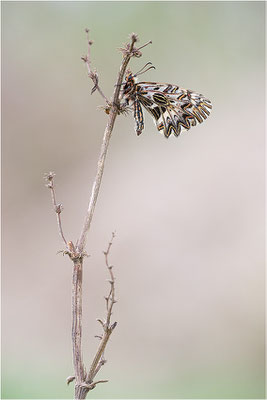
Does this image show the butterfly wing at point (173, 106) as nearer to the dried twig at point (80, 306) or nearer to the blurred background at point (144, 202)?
the dried twig at point (80, 306)

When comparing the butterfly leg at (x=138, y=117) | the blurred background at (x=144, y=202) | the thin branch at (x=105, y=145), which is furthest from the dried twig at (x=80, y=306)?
the blurred background at (x=144, y=202)

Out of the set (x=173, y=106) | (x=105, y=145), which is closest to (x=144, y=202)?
(x=173, y=106)

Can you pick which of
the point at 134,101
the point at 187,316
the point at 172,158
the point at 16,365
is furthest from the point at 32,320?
the point at 134,101

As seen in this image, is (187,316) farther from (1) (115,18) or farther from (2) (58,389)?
(1) (115,18)

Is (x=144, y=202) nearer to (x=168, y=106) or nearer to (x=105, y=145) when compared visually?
(x=168, y=106)

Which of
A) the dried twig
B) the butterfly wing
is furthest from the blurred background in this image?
the dried twig

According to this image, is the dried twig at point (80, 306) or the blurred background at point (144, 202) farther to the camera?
the blurred background at point (144, 202)
